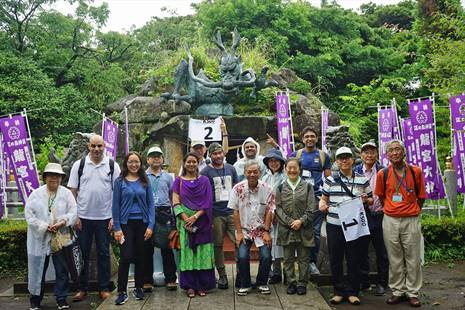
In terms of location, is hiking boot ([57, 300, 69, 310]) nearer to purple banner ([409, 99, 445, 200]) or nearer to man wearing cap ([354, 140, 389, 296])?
man wearing cap ([354, 140, 389, 296])

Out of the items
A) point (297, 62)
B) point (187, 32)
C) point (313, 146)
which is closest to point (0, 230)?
point (313, 146)

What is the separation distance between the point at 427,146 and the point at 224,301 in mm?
6261

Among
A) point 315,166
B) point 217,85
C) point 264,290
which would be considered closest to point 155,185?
point 264,290

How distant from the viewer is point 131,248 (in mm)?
4781

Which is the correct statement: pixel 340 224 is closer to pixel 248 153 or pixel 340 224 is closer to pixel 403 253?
pixel 403 253

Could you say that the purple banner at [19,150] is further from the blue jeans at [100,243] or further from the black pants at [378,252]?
the black pants at [378,252]

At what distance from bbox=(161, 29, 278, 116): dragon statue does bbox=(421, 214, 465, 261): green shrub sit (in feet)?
19.2

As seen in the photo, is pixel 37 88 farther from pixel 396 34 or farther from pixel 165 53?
pixel 396 34

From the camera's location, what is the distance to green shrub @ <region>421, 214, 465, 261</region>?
296 inches

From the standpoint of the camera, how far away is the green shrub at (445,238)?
7.52 meters

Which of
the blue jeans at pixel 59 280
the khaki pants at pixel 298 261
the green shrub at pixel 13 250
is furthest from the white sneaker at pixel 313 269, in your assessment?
the green shrub at pixel 13 250

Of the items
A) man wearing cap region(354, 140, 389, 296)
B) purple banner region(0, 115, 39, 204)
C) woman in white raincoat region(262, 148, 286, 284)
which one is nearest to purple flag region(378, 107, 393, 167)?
man wearing cap region(354, 140, 389, 296)

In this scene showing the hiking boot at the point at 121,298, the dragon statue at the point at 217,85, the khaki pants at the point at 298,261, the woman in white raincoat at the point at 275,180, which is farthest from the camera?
the dragon statue at the point at 217,85

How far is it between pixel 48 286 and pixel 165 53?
1114 cm
